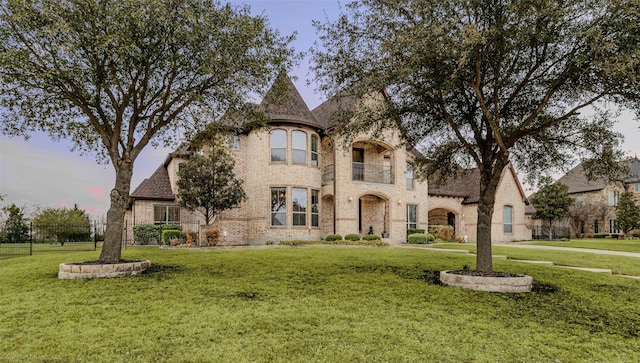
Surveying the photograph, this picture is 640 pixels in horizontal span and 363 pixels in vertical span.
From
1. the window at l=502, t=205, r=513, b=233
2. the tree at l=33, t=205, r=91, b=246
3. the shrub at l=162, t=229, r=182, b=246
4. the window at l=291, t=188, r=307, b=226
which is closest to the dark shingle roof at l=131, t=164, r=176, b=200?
the shrub at l=162, t=229, r=182, b=246

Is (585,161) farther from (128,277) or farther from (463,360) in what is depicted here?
(128,277)

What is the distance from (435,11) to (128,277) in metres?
10.0

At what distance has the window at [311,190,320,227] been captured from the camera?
24.1 meters

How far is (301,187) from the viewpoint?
23438mm

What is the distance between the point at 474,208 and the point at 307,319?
29.2 meters

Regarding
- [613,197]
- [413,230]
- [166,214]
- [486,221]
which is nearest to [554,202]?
[613,197]

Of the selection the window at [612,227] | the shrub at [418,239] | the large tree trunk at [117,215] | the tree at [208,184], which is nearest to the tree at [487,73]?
the large tree trunk at [117,215]

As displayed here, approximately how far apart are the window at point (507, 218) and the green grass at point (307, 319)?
75.6 feet

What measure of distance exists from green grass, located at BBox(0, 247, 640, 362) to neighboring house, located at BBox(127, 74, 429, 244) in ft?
39.9

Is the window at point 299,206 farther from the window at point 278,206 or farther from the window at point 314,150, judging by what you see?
the window at point 314,150

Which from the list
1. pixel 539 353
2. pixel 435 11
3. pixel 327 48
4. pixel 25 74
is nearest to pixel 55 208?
pixel 25 74

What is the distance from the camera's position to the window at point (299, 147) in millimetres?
23594

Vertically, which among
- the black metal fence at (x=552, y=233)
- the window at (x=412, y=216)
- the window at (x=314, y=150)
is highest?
the window at (x=314, y=150)

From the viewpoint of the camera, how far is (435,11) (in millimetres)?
9195
